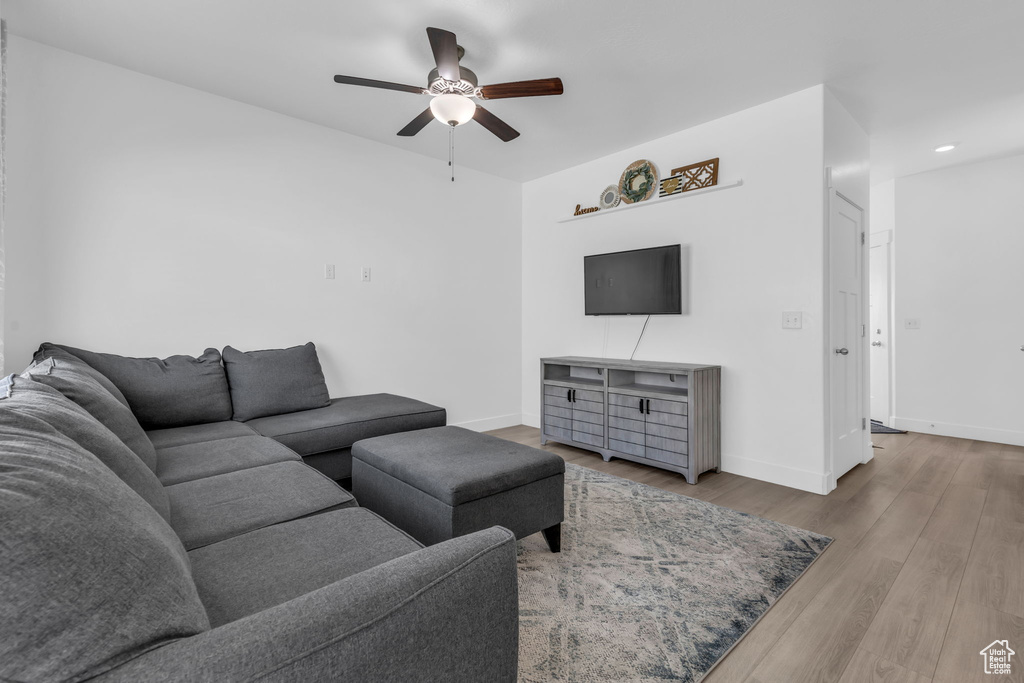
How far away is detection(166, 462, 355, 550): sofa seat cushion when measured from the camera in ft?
4.14

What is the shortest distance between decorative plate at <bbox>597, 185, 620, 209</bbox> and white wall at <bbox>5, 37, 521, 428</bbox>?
1093mm

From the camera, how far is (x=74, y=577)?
1.71ft

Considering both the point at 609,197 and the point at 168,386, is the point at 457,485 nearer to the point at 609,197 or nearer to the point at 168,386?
the point at 168,386

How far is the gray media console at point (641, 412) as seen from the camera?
9.86 feet

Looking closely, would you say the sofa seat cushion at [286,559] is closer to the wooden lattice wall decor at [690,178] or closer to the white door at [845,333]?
the white door at [845,333]

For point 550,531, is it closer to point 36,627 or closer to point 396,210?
point 36,627

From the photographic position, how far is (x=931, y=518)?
7.89ft

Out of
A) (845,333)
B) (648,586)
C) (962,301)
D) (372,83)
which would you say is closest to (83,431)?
(648,586)

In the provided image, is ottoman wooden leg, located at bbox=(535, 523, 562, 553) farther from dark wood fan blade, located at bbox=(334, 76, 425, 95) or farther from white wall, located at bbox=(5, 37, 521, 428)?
dark wood fan blade, located at bbox=(334, 76, 425, 95)

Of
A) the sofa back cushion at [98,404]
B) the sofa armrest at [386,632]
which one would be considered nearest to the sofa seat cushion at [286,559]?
the sofa armrest at [386,632]

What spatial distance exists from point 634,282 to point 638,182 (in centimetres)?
81

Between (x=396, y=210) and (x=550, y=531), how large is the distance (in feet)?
9.23

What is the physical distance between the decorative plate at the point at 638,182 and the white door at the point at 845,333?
1.22m

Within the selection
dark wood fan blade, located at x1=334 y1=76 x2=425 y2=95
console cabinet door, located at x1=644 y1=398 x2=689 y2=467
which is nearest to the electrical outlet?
console cabinet door, located at x1=644 y1=398 x2=689 y2=467
